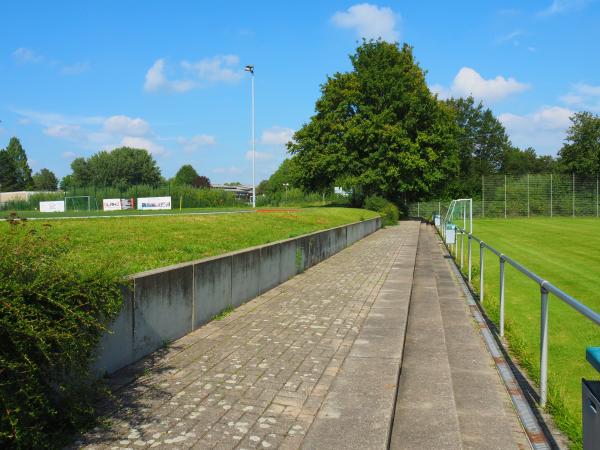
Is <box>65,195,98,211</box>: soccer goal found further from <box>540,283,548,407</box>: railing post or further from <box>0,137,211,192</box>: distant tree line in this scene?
<box>0,137,211,192</box>: distant tree line

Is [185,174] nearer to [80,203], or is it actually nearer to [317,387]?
[80,203]

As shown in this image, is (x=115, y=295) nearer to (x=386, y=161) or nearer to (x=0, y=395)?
(x=0, y=395)

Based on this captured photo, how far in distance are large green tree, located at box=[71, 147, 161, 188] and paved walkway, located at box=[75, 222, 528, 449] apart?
97.3 meters

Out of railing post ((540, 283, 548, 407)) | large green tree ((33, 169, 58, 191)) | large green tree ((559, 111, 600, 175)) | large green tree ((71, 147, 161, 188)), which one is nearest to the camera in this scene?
railing post ((540, 283, 548, 407))

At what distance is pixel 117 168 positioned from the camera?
99.6 metres

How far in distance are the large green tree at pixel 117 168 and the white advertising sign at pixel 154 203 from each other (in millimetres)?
57244

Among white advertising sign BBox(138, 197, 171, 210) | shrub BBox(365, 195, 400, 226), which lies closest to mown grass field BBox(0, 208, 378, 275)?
shrub BBox(365, 195, 400, 226)

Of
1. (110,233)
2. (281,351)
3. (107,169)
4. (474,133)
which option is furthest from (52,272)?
(107,169)

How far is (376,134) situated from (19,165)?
92343 millimetres

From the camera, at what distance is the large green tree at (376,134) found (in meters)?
41.5

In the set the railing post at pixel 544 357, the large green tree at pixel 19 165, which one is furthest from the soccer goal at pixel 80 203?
the large green tree at pixel 19 165

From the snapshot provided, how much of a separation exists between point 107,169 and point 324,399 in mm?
104160

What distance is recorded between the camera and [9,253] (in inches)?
138

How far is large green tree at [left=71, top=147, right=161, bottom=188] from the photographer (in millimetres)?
99938
